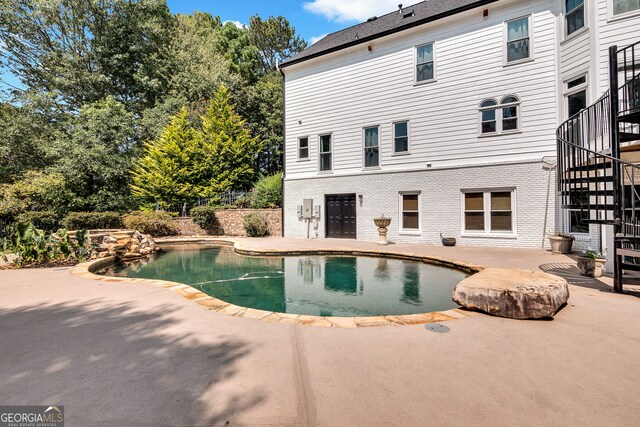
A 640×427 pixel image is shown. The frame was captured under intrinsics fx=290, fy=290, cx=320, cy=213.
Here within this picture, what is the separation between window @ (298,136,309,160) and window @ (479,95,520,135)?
7.06 m

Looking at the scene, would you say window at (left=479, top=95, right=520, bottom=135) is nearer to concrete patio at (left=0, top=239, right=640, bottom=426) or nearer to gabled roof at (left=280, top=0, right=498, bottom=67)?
gabled roof at (left=280, top=0, right=498, bottom=67)

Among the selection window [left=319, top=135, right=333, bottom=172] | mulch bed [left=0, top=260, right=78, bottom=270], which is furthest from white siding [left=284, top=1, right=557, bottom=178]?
mulch bed [left=0, top=260, right=78, bottom=270]

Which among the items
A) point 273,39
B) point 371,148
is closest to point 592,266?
point 371,148

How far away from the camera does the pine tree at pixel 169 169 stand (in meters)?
16.1

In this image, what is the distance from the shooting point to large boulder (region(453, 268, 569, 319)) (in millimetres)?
3426

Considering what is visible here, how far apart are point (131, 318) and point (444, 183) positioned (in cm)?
1002

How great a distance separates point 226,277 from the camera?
680cm

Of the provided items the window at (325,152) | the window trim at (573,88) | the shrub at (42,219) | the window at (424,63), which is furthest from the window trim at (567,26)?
the shrub at (42,219)

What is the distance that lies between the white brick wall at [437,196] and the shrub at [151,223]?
5.89 meters

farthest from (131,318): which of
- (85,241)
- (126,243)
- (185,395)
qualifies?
(126,243)

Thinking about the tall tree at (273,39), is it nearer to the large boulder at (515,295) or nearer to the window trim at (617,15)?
the window trim at (617,15)

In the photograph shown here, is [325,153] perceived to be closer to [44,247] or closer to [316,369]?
[44,247]

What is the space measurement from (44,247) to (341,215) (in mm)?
9451

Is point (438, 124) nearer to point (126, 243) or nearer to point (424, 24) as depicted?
point (424, 24)
